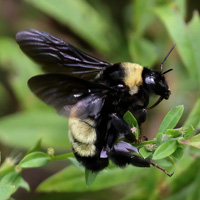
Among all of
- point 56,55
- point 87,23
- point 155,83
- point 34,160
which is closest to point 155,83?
point 155,83

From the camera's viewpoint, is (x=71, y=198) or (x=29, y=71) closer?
(x=71, y=198)

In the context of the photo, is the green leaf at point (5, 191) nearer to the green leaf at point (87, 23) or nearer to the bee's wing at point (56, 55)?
the bee's wing at point (56, 55)

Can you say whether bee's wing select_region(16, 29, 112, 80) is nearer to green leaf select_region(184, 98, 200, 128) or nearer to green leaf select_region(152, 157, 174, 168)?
green leaf select_region(152, 157, 174, 168)

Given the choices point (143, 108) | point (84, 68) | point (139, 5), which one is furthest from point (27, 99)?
point (143, 108)

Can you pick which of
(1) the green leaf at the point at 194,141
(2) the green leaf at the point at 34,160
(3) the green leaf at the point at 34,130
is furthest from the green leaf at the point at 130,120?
(3) the green leaf at the point at 34,130

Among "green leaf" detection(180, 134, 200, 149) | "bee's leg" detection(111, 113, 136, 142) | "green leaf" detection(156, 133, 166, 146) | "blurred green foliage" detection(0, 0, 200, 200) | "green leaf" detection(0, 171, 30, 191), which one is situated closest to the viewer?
"green leaf" detection(180, 134, 200, 149)

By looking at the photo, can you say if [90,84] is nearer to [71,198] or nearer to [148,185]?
[148,185]

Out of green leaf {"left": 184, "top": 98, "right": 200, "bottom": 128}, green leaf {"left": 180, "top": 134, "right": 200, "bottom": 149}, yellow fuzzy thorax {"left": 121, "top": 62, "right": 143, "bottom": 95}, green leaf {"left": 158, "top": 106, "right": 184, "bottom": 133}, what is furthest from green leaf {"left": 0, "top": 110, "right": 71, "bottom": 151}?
green leaf {"left": 180, "top": 134, "right": 200, "bottom": 149}
